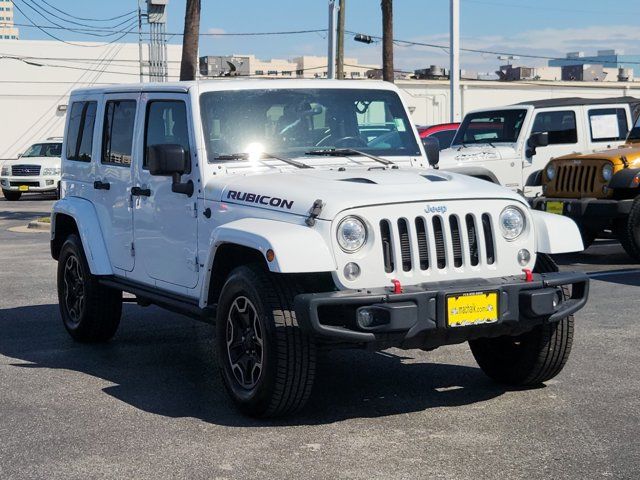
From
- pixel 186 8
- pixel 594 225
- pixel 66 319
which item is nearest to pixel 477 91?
pixel 186 8

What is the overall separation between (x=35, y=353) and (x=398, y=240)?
362 cm

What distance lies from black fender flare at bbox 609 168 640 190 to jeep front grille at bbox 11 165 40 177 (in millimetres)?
20585

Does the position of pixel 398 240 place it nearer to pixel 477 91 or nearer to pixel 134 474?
pixel 134 474

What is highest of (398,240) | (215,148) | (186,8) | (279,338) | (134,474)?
(186,8)

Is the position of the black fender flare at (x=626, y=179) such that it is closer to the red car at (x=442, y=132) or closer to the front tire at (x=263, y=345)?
the red car at (x=442, y=132)

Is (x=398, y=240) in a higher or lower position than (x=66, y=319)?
higher

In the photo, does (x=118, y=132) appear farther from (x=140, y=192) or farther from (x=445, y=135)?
(x=445, y=135)

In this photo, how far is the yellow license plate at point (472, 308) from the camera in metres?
5.92

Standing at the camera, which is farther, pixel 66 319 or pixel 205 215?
pixel 66 319

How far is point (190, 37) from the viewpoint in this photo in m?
24.2

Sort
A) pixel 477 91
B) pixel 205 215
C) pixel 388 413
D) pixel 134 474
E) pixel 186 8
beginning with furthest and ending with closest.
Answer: pixel 477 91, pixel 186 8, pixel 205 215, pixel 388 413, pixel 134 474

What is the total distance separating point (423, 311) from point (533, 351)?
4.02 feet

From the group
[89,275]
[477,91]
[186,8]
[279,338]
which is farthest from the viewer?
[477,91]

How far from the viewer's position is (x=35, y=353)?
8422 mm
